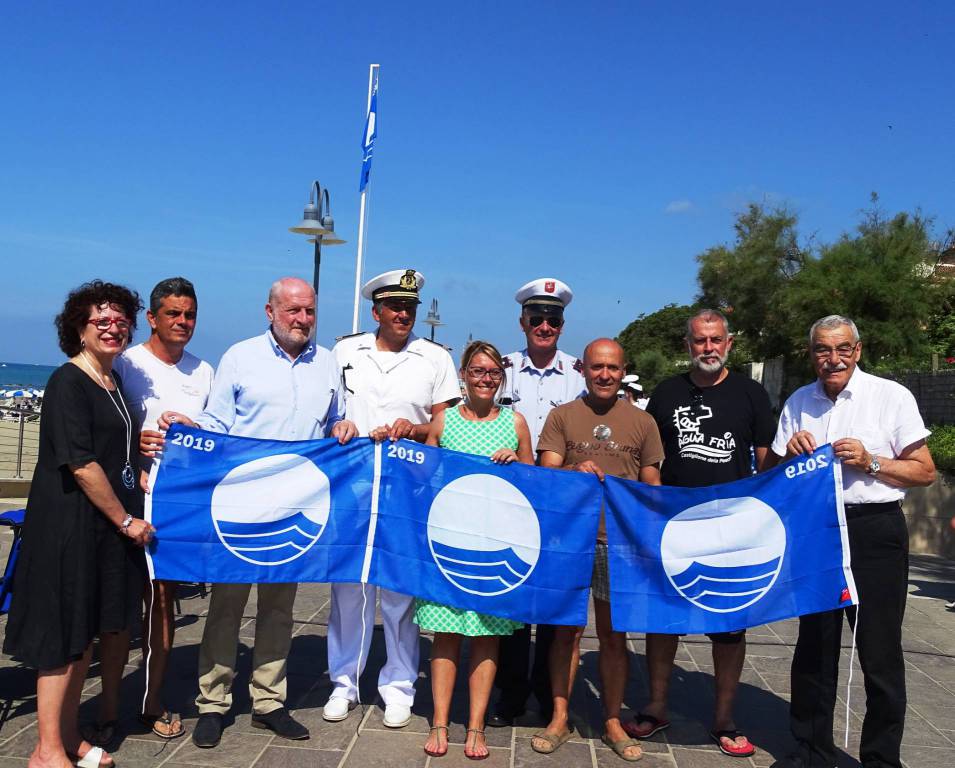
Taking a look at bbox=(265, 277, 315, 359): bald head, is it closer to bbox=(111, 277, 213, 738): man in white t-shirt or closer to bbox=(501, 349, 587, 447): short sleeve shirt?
bbox=(111, 277, 213, 738): man in white t-shirt

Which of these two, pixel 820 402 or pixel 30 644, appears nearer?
pixel 30 644

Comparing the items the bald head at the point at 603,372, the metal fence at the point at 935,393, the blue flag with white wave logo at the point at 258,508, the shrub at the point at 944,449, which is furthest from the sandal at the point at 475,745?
the metal fence at the point at 935,393

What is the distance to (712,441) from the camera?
14.5 ft

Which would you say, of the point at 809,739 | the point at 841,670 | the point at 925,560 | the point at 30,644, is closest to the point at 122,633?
the point at 30,644

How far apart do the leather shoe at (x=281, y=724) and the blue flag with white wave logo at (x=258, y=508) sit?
0.70 metres

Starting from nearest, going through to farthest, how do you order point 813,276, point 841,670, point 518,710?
point 518,710
point 841,670
point 813,276

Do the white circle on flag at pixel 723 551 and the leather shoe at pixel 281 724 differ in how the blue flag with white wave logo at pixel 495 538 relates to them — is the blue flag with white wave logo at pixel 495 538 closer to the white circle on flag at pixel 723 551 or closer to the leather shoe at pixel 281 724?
the white circle on flag at pixel 723 551

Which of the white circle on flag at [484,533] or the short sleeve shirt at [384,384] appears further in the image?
the short sleeve shirt at [384,384]

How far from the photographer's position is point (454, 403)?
16.6ft

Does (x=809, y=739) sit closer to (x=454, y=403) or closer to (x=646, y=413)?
(x=646, y=413)

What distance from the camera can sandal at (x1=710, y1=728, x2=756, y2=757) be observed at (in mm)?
4344

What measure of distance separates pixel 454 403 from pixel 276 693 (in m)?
1.85

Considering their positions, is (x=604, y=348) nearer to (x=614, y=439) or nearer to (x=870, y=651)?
(x=614, y=439)

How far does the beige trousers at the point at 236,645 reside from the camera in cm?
437
